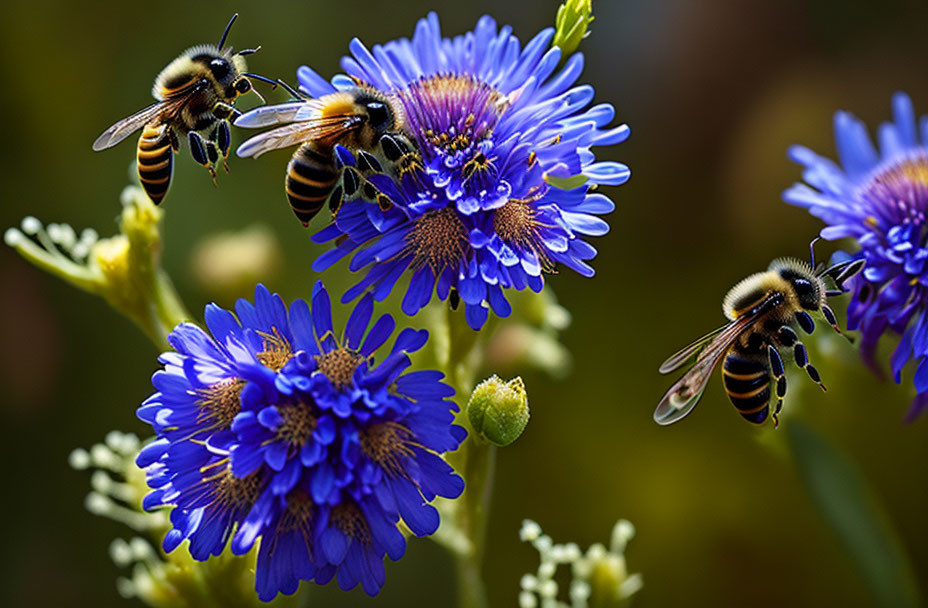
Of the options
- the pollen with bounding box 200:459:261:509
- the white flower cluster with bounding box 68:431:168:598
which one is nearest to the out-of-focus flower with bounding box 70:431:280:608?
the white flower cluster with bounding box 68:431:168:598

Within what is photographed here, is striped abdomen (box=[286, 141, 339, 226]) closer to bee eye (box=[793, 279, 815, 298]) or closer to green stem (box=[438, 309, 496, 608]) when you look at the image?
green stem (box=[438, 309, 496, 608])

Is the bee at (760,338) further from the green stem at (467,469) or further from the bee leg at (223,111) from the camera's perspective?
the bee leg at (223,111)

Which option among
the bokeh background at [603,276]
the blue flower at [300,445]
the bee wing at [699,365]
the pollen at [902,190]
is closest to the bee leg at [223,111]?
the blue flower at [300,445]

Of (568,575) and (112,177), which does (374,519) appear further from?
(112,177)

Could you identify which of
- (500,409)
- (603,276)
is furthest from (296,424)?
(603,276)

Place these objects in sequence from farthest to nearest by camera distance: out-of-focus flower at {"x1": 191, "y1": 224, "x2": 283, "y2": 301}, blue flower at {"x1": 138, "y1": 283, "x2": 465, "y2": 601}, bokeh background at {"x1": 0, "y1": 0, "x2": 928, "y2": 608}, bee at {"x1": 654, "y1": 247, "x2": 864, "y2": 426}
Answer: bokeh background at {"x1": 0, "y1": 0, "x2": 928, "y2": 608} < out-of-focus flower at {"x1": 191, "y1": 224, "x2": 283, "y2": 301} < bee at {"x1": 654, "y1": 247, "x2": 864, "y2": 426} < blue flower at {"x1": 138, "y1": 283, "x2": 465, "y2": 601}

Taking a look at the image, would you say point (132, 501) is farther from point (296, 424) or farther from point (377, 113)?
point (377, 113)

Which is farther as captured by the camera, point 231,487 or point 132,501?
point 132,501
